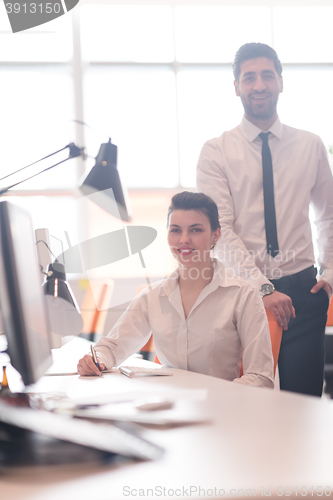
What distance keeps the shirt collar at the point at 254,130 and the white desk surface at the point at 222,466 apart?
1343 mm

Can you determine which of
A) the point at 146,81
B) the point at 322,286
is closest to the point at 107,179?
the point at 322,286

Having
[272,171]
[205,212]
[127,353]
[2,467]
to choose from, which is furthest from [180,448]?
[272,171]

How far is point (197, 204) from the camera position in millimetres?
1552

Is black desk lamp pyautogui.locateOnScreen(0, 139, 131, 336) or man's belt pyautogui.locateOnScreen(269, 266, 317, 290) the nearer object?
black desk lamp pyautogui.locateOnScreen(0, 139, 131, 336)

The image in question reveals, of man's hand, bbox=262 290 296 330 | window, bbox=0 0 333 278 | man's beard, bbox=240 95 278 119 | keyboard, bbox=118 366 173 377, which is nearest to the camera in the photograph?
keyboard, bbox=118 366 173 377

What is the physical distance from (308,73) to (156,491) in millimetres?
4840

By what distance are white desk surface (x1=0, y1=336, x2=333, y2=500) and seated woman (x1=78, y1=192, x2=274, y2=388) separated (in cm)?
61

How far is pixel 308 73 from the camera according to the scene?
14.8ft

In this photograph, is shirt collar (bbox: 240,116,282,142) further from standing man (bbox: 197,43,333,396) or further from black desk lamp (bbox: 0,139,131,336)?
Answer: black desk lamp (bbox: 0,139,131,336)

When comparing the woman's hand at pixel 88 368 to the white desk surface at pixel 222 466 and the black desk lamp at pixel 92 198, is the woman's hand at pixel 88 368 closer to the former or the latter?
the black desk lamp at pixel 92 198

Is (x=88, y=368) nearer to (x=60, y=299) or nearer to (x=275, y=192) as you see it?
(x=60, y=299)

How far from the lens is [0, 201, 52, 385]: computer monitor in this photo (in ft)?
1.69

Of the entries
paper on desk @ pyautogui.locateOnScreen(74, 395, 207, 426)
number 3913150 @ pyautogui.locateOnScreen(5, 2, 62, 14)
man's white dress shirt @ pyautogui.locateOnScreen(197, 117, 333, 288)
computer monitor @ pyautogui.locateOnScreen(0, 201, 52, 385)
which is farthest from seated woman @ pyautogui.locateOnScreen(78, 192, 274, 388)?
number 3913150 @ pyautogui.locateOnScreen(5, 2, 62, 14)

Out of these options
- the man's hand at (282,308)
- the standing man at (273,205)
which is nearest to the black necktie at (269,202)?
the standing man at (273,205)
